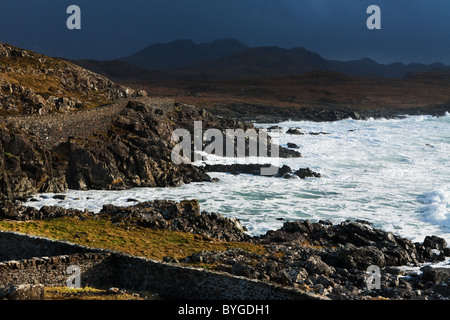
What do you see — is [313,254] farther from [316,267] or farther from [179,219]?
[179,219]

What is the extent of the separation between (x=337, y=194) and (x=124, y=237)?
23.1 metres

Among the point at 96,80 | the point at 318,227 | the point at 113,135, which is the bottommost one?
the point at 318,227

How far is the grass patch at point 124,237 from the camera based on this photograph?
24031 mm

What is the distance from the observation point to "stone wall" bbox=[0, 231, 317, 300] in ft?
53.7

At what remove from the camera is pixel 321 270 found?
856 inches

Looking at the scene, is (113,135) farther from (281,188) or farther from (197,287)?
(197,287)

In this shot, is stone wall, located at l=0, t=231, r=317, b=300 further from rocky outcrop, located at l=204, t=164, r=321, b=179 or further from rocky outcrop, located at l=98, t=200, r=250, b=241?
rocky outcrop, located at l=204, t=164, r=321, b=179

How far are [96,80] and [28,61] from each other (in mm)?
9628

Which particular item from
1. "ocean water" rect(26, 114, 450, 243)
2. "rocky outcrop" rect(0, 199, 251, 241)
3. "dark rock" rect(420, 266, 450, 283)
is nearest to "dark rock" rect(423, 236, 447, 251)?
"ocean water" rect(26, 114, 450, 243)

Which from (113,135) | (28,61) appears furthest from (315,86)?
(113,135)

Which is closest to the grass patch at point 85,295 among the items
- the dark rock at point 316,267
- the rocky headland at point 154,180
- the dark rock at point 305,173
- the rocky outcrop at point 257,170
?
the rocky headland at point 154,180

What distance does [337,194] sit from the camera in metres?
42.3

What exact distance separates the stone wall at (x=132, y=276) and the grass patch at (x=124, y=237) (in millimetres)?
3365

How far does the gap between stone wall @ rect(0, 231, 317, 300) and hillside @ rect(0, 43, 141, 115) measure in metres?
31.7
